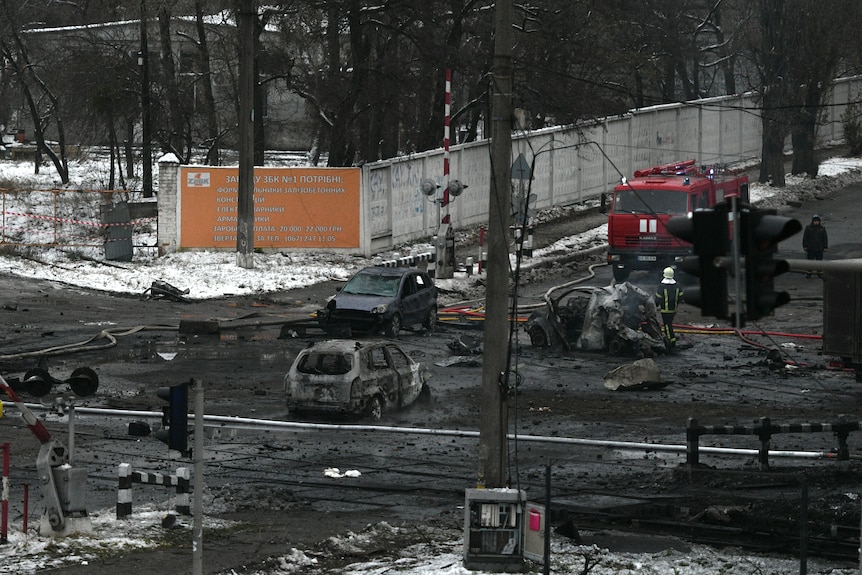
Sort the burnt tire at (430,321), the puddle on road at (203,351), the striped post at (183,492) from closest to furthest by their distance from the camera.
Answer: the striped post at (183,492)
the puddle on road at (203,351)
the burnt tire at (430,321)

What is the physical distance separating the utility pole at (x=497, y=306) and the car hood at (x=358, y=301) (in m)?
14.7

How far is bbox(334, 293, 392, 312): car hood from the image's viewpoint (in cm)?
2736

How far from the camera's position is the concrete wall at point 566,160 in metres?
39.1

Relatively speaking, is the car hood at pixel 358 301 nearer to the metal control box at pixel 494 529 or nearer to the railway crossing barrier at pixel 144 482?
the railway crossing barrier at pixel 144 482

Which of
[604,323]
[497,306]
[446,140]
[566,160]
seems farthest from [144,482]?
[566,160]

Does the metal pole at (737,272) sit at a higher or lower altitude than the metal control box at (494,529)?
higher

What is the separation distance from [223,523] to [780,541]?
222 inches

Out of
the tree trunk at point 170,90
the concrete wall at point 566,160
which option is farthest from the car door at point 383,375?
the tree trunk at point 170,90

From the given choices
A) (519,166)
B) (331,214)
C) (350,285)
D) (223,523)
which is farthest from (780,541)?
(331,214)

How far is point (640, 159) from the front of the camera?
5147 cm

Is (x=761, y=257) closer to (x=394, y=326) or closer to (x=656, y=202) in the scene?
(x=394, y=326)

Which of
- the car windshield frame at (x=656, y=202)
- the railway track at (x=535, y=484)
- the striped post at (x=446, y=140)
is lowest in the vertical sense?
the railway track at (x=535, y=484)

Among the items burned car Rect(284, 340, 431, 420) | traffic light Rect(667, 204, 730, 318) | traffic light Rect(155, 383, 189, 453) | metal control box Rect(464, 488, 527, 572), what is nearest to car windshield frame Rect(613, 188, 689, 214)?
burned car Rect(284, 340, 431, 420)

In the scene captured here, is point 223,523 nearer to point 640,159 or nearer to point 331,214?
point 331,214
